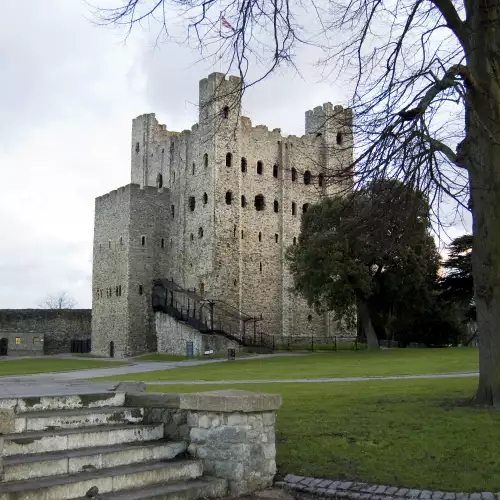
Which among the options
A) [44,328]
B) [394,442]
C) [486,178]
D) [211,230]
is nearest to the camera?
[394,442]

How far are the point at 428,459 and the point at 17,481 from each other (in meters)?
4.52

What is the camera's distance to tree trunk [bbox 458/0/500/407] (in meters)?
10.6

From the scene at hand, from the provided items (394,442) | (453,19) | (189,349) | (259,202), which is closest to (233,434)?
(394,442)

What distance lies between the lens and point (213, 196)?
147ft

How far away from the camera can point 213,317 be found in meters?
43.1

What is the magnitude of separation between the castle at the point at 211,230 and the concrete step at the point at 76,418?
3638 cm

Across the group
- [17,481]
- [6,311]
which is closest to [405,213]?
[17,481]

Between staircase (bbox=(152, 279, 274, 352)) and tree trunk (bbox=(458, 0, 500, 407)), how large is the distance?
30.5m

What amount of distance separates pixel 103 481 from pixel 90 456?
377 millimetres

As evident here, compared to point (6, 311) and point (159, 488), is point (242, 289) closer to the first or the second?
point (6, 311)

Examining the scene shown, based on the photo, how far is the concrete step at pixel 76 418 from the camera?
680 cm

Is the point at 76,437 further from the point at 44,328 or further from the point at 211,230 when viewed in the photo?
the point at 44,328

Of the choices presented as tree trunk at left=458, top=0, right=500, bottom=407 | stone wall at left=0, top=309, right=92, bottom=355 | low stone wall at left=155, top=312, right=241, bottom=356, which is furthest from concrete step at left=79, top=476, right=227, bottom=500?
stone wall at left=0, top=309, right=92, bottom=355

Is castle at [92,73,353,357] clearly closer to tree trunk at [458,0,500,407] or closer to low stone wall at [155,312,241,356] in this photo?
low stone wall at [155,312,241,356]
